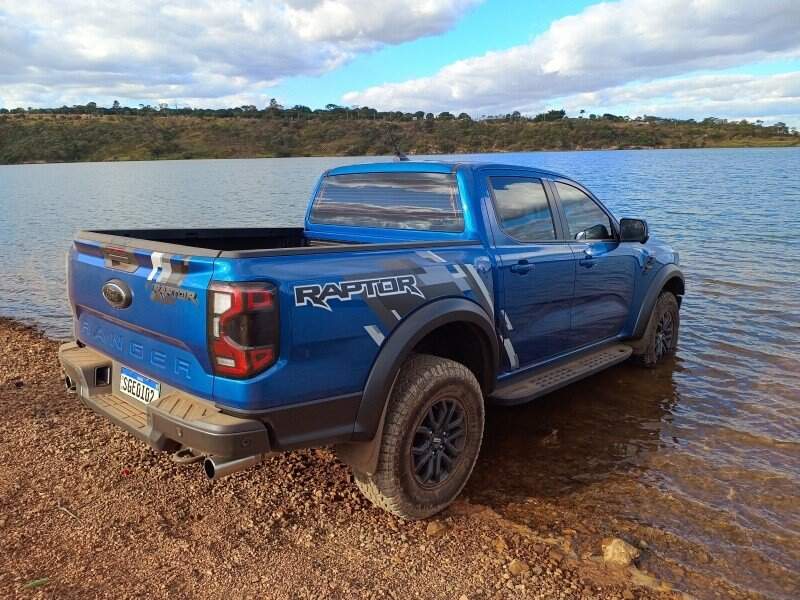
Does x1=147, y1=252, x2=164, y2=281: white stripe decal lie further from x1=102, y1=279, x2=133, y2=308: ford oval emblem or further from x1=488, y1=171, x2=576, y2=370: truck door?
x1=488, y1=171, x2=576, y2=370: truck door

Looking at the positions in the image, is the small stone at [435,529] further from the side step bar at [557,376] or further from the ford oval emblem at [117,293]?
the ford oval emblem at [117,293]

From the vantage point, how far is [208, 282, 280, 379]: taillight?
2.53 m

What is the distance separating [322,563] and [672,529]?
190 centimetres

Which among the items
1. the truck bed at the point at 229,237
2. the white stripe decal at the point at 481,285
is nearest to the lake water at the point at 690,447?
the white stripe decal at the point at 481,285

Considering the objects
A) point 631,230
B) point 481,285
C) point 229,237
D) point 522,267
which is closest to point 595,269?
point 631,230

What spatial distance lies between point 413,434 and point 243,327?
3.61 feet

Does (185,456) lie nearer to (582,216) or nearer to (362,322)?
(362,322)

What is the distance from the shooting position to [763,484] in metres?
3.97

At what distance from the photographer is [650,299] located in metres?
5.64

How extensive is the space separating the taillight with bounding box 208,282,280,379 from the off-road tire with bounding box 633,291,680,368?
4128mm

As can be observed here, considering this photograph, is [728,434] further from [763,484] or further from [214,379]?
[214,379]

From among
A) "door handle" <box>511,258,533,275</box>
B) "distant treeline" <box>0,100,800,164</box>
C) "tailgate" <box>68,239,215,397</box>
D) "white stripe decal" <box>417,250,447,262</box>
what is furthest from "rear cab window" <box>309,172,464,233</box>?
"distant treeline" <box>0,100,800,164</box>

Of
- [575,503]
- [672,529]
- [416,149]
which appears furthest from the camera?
[416,149]

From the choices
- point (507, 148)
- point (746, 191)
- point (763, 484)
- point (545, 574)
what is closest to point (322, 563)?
point (545, 574)
